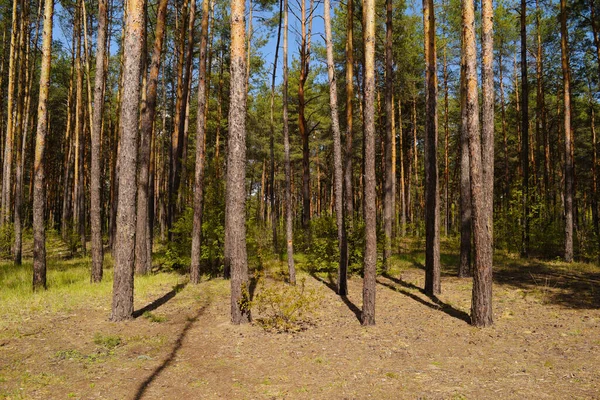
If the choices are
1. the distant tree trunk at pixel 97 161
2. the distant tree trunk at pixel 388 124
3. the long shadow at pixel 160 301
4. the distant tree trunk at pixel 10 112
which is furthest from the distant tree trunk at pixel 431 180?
the distant tree trunk at pixel 10 112

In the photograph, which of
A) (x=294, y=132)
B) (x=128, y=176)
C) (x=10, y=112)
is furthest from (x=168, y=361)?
(x=294, y=132)

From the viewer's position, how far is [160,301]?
8.99m

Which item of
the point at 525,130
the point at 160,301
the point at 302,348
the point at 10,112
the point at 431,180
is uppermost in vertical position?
the point at 10,112

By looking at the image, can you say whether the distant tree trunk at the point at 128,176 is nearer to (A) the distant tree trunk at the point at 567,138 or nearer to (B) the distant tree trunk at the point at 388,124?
(B) the distant tree trunk at the point at 388,124

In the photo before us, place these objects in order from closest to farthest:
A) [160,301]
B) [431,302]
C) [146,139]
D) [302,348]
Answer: [302,348] → [160,301] → [431,302] → [146,139]

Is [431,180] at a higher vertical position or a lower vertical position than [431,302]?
higher

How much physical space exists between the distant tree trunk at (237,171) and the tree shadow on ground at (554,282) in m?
7.17

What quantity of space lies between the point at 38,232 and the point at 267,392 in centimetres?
770

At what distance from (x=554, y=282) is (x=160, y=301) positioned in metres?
10.9

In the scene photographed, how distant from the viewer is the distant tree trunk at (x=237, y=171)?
720 cm

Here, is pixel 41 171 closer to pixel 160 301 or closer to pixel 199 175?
pixel 199 175

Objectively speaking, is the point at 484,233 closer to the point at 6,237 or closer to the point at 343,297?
the point at 343,297

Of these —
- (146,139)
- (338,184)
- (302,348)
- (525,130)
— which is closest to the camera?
(302,348)

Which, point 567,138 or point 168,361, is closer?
point 168,361
